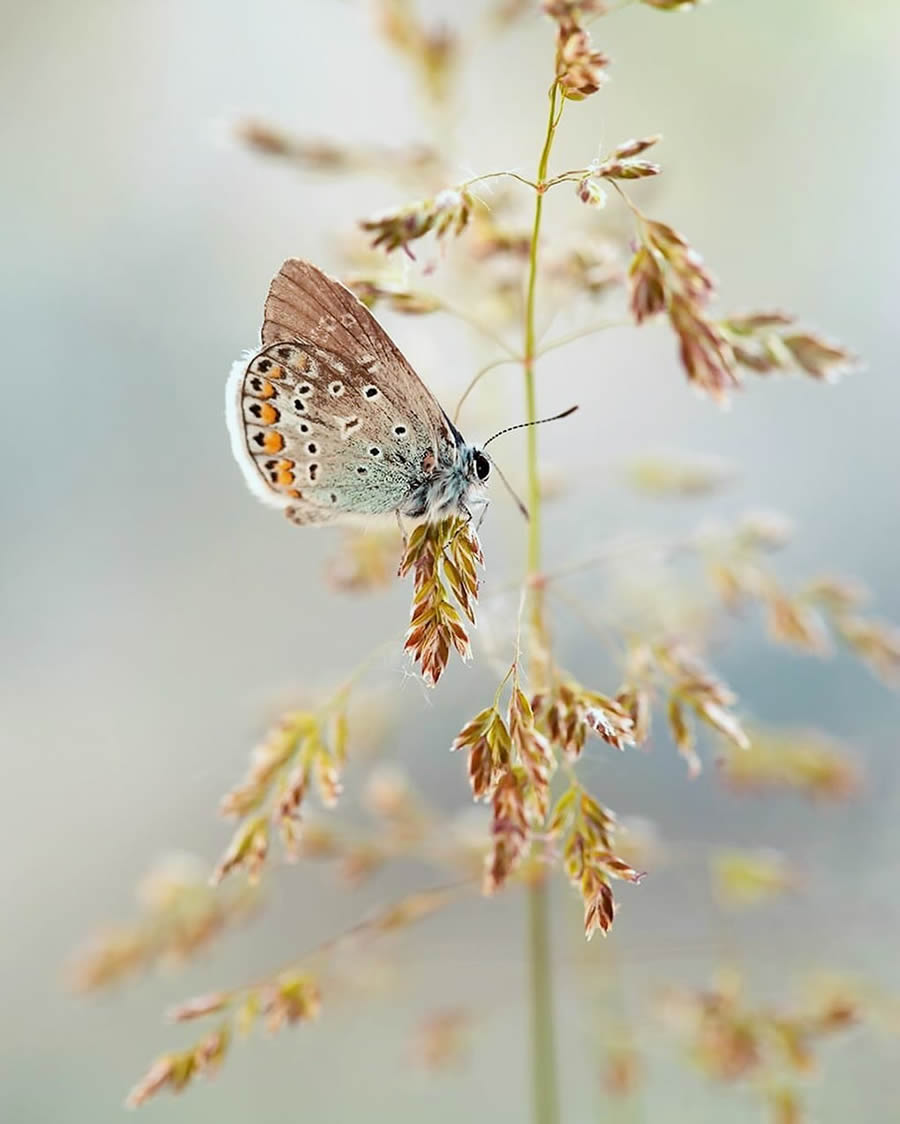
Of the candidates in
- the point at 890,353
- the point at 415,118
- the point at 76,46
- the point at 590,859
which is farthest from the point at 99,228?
the point at 590,859

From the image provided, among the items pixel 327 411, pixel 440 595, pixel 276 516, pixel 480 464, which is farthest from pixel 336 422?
pixel 276 516

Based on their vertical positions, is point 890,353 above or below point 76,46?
below

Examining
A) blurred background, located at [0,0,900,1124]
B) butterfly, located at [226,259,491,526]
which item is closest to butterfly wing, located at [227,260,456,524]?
butterfly, located at [226,259,491,526]

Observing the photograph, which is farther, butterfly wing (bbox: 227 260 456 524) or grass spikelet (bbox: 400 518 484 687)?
butterfly wing (bbox: 227 260 456 524)

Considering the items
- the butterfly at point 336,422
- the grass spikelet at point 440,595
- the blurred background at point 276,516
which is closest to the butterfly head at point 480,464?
the butterfly at point 336,422

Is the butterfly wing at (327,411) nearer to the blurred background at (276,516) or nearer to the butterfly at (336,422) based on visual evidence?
the butterfly at (336,422)

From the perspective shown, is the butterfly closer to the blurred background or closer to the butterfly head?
the butterfly head

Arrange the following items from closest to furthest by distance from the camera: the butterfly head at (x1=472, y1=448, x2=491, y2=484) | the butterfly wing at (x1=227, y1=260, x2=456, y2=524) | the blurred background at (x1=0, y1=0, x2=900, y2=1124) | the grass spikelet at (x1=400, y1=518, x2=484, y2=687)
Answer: the grass spikelet at (x1=400, y1=518, x2=484, y2=687) < the butterfly wing at (x1=227, y1=260, x2=456, y2=524) < the butterfly head at (x1=472, y1=448, x2=491, y2=484) < the blurred background at (x1=0, y1=0, x2=900, y2=1124)

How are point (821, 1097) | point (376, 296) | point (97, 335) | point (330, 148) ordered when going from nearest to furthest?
point (376, 296)
point (330, 148)
point (821, 1097)
point (97, 335)

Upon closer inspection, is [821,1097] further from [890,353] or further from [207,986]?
[890,353]
